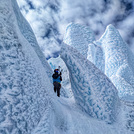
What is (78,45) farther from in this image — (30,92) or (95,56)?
(30,92)

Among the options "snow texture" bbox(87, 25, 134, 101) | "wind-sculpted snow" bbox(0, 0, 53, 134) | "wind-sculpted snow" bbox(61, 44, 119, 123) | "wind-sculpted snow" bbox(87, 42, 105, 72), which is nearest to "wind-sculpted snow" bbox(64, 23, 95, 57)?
"wind-sculpted snow" bbox(87, 42, 105, 72)

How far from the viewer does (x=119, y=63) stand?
23.0 ft

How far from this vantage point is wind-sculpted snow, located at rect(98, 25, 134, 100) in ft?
19.0

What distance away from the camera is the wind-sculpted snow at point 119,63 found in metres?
5.79

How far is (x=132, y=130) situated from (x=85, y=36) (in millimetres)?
10184

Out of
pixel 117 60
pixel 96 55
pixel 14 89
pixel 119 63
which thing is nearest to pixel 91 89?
pixel 14 89

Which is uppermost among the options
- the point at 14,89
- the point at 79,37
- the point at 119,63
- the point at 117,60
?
the point at 79,37

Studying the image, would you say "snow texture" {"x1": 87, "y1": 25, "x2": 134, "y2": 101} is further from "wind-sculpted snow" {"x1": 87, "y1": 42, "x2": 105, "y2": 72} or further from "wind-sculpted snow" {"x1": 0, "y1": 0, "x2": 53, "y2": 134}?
"wind-sculpted snow" {"x1": 0, "y1": 0, "x2": 53, "y2": 134}

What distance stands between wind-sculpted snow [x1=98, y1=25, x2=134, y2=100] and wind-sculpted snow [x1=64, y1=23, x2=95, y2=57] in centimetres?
195

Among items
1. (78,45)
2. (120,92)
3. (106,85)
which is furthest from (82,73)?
(78,45)

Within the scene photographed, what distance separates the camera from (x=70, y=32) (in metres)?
10.6

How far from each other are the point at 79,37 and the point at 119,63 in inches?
195

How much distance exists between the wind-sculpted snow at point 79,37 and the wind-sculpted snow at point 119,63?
1955mm

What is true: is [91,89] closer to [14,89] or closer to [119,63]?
[14,89]
